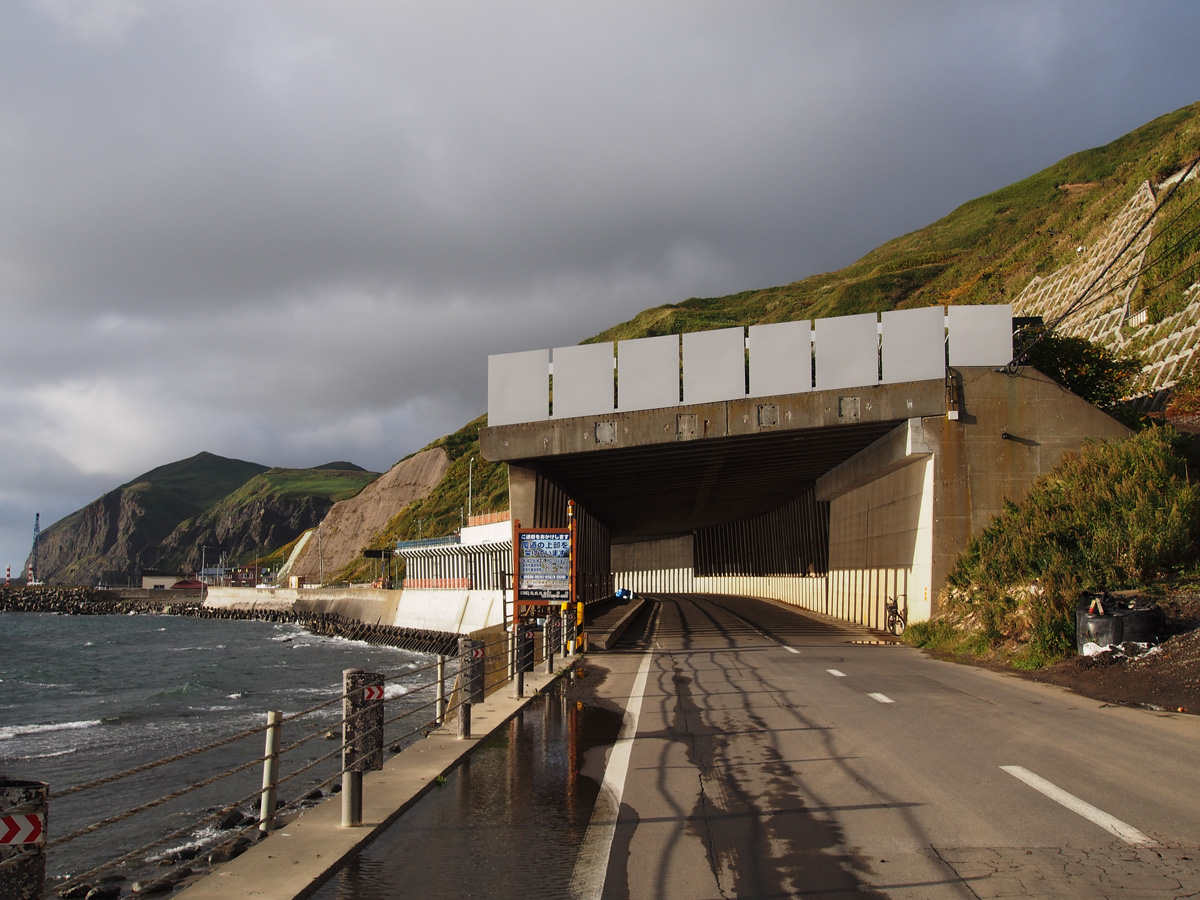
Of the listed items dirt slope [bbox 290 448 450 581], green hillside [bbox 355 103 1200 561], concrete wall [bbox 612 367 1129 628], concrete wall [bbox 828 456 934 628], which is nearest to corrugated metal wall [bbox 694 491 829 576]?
concrete wall [bbox 828 456 934 628]

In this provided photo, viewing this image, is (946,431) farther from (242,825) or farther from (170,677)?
(170,677)

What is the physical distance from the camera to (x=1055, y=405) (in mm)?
26609

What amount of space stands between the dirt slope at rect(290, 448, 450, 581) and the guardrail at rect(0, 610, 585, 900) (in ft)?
383

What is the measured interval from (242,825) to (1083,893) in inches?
473

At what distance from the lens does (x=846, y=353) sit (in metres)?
27.5

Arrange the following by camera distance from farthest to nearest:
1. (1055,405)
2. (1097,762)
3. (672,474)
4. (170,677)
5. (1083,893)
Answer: (170,677), (672,474), (1055,405), (1097,762), (1083,893)

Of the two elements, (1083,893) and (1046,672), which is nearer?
(1083,893)

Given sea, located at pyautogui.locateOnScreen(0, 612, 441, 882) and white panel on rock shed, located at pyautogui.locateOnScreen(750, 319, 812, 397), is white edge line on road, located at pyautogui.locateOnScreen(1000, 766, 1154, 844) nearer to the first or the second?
sea, located at pyautogui.locateOnScreen(0, 612, 441, 882)

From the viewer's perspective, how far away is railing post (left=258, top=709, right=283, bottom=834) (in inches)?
297

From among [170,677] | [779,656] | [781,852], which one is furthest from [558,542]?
[170,677]

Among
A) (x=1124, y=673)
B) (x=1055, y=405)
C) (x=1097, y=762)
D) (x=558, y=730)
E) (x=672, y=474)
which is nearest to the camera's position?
(x=1097, y=762)

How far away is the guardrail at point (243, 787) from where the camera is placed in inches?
191

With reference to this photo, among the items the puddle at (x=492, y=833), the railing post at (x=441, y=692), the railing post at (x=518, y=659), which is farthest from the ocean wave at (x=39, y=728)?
the puddle at (x=492, y=833)

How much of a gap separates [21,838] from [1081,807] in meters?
7.81
